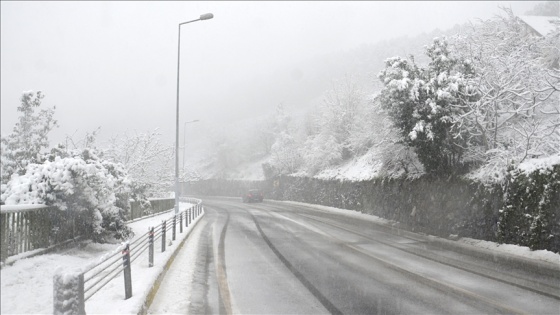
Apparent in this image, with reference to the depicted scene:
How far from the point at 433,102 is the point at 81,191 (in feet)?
43.1

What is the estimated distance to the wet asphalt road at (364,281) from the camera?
6.67 meters

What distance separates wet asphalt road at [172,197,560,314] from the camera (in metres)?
6.67

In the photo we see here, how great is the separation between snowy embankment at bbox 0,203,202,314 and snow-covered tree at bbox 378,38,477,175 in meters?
11.4

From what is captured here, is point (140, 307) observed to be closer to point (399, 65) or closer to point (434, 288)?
point (434, 288)

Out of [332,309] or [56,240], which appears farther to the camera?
[56,240]

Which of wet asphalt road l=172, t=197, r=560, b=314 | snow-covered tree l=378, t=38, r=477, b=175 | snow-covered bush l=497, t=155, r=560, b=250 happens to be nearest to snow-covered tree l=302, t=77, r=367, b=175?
snow-covered tree l=378, t=38, r=477, b=175

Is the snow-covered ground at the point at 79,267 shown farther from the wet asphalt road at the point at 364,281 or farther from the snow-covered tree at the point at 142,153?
the snow-covered tree at the point at 142,153

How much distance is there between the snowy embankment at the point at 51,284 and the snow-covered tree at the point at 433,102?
1144 cm

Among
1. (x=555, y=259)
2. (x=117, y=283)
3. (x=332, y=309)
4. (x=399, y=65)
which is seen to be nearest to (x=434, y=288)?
(x=332, y=309)

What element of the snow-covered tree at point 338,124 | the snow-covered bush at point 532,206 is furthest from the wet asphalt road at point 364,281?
the snow-covered tree at point 338,124

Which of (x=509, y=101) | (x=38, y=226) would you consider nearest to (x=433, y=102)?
(x=509, y=101)

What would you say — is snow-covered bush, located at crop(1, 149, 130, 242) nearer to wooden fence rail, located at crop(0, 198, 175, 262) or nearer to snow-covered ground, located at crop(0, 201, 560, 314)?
wooden fence rail, located at crop(0, 198, 175, 262)

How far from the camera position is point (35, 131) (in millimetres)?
12320

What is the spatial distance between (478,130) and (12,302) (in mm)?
17280
